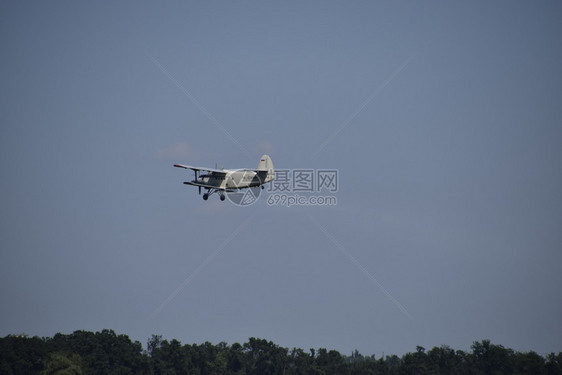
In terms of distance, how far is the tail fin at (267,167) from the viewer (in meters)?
100

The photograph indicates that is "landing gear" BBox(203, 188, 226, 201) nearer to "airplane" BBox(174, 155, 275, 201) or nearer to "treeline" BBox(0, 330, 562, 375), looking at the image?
"airplane" BBox(174, 155, 275, 201)

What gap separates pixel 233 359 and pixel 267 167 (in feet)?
369

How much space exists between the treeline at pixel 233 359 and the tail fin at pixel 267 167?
252ft

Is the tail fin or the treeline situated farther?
the treeline

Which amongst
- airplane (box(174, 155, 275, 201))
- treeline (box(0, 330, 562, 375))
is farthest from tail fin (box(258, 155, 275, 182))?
treeline (box(0, 330, 562, 375))

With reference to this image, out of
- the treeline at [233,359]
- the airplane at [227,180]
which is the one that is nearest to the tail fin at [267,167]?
the airplane at [227,180]

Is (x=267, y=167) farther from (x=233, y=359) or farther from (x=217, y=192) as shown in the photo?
(x=233, y=359)

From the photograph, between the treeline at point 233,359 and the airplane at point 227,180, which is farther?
the treeline at point 233,359

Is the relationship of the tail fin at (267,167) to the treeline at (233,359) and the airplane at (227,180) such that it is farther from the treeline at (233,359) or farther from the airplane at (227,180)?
the treeline at (233,359)

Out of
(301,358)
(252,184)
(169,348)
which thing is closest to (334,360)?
(301,358)

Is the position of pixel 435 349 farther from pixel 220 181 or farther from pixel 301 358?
pixel 220 181

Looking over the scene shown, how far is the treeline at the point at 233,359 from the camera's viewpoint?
156 metres

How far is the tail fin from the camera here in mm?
100325

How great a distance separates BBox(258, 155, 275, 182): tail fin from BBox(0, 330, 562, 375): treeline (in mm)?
76824
